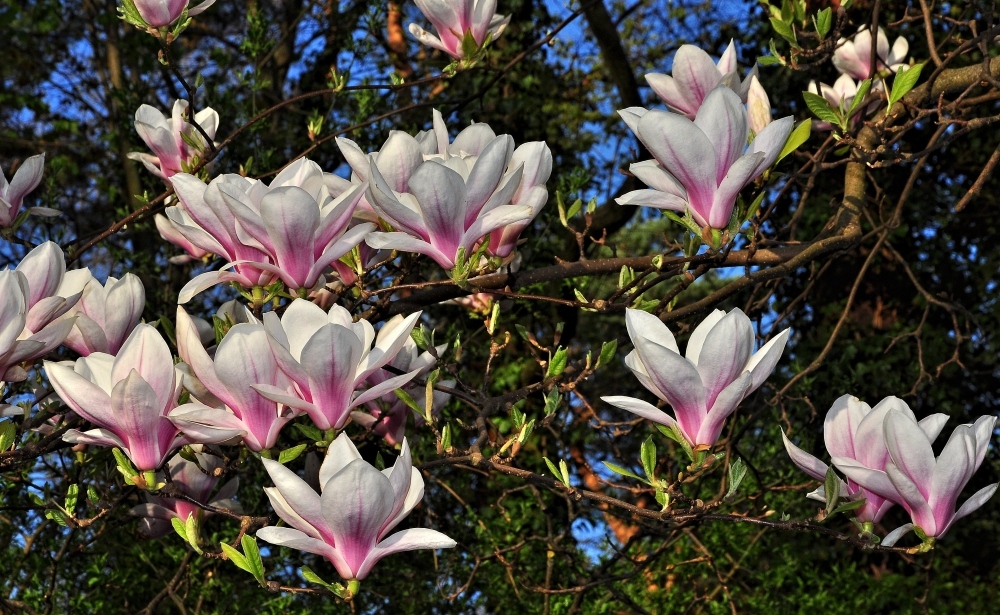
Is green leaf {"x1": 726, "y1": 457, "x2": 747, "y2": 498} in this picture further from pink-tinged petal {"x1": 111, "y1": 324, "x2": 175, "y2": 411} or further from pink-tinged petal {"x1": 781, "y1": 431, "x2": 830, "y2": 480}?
pink-tinged petal {"x1": 111, "y1": 324, "x2": 175, "y2": 411}

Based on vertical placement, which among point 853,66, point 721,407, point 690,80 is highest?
point 853,66

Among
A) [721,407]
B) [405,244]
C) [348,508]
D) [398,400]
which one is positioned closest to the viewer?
[348,508]

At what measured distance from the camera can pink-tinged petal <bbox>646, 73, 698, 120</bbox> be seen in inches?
56.9

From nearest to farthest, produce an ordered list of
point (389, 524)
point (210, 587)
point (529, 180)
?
point (389, 524) → point (529, 180) → point (210, 587)

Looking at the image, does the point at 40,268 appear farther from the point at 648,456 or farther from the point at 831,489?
the point at 831,489

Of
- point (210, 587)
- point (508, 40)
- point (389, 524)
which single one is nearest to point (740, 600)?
point (210, 587)

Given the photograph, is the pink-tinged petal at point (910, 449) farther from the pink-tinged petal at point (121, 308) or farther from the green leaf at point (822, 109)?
the pink-tinged petal at point (121, 308)

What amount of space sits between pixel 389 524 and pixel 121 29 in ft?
17.4

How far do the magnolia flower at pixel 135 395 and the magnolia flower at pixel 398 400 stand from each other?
0.32 m

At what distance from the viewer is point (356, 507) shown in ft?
3.16

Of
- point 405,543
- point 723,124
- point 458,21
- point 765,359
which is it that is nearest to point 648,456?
point 765,359

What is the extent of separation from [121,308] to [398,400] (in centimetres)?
43

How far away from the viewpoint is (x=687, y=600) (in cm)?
290

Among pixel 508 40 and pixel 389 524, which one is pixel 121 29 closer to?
pixel 508 40
